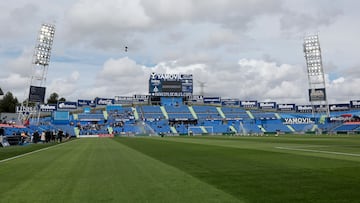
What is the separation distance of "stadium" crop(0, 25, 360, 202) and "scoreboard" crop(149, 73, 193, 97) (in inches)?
11.9

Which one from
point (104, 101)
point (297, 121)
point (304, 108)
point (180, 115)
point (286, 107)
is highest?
point (286, 107)

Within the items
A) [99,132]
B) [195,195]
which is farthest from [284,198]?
[99,132]

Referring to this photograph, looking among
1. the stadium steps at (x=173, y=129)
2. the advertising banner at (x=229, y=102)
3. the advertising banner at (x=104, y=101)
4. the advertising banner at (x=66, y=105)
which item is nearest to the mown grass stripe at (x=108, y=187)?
the stadium steps at (x=173, y=129)

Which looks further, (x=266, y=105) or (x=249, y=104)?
(x=249, y=104)

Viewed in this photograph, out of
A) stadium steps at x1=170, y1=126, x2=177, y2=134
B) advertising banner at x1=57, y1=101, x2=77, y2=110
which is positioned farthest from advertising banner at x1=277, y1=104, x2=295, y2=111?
advertising banner at x1=57, y1=101, x2=77, y2=110

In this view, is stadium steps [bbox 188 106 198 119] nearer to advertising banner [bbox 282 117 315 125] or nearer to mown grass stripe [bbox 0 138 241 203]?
advertising banner [bbox 282 117 315 125]

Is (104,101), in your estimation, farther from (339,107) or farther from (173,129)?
(339,107)

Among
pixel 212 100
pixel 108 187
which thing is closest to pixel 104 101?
pixel 212 100

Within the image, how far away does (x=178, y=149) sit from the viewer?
2262 centimetres

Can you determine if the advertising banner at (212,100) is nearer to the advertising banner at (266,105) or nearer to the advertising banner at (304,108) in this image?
the advertising banner at (266,105)

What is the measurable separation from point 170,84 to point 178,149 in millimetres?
75771

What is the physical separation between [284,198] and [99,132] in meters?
77.6

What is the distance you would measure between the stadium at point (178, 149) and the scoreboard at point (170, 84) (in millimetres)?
303

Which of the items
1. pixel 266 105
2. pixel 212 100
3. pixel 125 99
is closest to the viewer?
pixel 125 99
